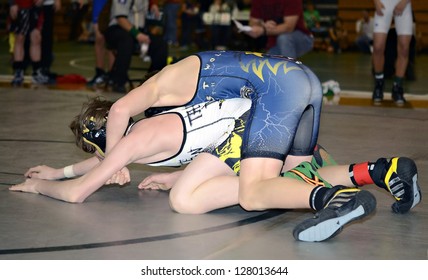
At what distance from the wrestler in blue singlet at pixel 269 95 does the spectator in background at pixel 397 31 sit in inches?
179

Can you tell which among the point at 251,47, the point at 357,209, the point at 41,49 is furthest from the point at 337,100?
the point at 251,47

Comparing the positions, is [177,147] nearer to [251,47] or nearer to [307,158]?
[307,158]

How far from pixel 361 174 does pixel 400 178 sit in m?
0.22

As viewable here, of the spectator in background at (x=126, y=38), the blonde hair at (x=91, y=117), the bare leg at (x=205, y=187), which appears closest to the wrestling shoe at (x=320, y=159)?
the bare leg at (x=205, y=187)

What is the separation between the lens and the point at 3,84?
9844 mm

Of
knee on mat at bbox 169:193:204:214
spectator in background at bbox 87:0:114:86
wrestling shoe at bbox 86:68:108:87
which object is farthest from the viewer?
wrestling shoe at bbox 86:68:108:87

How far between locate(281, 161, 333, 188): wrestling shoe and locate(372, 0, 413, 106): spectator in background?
475 cm

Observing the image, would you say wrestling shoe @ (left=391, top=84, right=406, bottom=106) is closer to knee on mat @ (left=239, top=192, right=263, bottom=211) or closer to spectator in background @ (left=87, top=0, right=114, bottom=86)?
spectator in background @ (left=87, top=0, right=114, bottom=86)

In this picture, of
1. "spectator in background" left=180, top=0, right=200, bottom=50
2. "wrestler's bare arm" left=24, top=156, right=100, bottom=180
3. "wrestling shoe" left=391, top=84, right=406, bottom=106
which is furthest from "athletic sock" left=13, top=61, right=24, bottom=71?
"spectator in background" left=180, top=0, right=200, bottom=50

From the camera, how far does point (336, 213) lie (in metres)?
3.44

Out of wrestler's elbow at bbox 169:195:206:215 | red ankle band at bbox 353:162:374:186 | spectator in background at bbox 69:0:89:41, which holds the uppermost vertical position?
red ankle band at bbox 353:162:374:186

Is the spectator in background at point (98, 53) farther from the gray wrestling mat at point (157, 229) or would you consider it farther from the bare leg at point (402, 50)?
→ the gray wrestling mat at point (157, 229)

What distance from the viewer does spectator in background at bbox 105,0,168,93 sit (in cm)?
941

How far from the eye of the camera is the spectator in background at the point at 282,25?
8.70 meters
